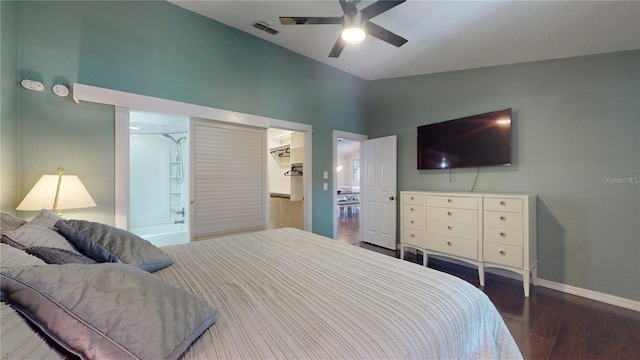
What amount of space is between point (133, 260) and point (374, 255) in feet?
4.32

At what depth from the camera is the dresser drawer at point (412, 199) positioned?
10.6ft

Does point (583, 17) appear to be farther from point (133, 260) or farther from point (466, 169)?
point (133, 260)

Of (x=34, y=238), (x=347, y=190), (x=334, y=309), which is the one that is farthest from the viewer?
(x=347, y=190)

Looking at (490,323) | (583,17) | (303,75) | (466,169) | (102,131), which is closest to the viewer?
(490,323)

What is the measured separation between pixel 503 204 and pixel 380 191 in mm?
1835

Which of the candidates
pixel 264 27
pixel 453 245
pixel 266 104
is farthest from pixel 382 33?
pixel 453 245

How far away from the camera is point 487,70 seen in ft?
9.91

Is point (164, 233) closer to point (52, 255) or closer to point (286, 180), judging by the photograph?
point (286, 180)

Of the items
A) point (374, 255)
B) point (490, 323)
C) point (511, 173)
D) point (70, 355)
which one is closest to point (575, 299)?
point (511, 173)

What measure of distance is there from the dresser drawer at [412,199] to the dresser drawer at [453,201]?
0.11 m

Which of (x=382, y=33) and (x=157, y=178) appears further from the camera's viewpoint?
(x=157, y=178)

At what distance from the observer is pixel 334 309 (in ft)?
2.91

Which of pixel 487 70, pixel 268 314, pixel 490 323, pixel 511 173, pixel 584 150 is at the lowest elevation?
pixel 490 323

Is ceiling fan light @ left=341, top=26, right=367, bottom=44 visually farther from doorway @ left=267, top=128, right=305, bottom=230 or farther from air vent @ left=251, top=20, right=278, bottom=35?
doorway @ left=267, top=128, right=305, bottom=230
